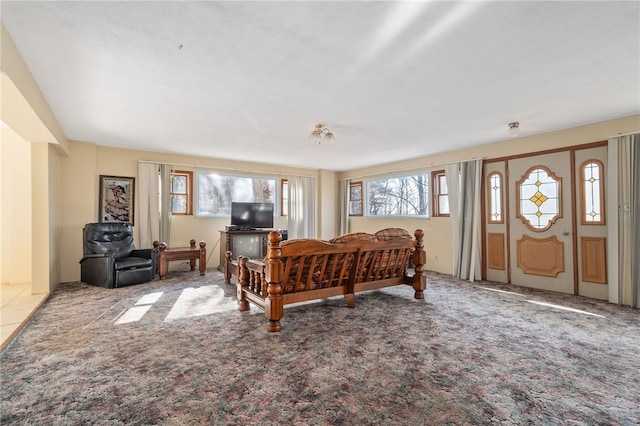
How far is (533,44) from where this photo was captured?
2223 millimetres

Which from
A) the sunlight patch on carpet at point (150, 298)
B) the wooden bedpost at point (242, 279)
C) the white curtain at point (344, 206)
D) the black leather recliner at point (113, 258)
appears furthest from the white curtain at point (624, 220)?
the black leather recliner at point (113, 258)

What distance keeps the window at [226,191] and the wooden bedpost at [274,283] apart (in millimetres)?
4152

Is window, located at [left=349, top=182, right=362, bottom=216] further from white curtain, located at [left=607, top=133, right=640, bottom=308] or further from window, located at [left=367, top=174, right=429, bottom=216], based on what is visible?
white curtain, located at [left=607, top=133, right=640, bottom=308]

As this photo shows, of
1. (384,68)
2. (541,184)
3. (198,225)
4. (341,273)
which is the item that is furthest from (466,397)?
(198,225)

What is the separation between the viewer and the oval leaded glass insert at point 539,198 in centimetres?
453

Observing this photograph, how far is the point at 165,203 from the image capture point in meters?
5.86

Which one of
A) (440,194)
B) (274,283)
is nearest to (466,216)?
(440,194)

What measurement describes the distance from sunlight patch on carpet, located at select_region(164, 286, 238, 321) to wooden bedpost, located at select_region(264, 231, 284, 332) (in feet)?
3.11

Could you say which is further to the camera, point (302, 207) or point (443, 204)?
point (302, 207)

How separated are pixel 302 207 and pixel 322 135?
3.69 meters

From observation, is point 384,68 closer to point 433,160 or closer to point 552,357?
point 552,357

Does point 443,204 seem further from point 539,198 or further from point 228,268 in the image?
A: point 228,268

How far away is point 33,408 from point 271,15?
9.27 feet

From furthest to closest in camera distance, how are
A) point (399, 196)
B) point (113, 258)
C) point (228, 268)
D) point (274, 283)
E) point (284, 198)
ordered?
point (284, 198), point (399, 196), point (228, 268), point (113, 258), point (274, 283)
